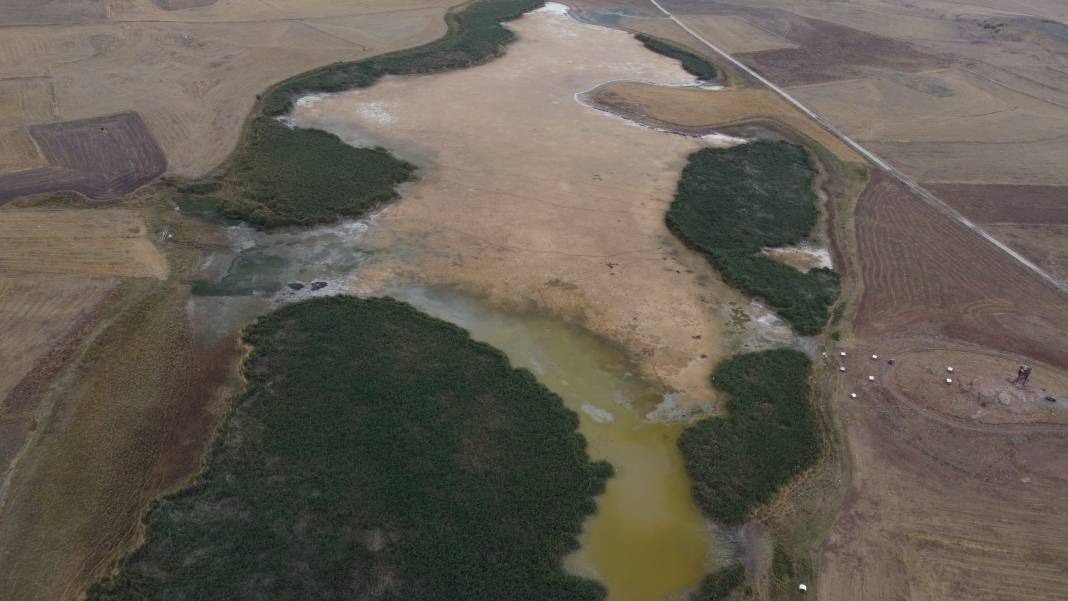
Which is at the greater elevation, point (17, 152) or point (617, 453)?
point (17, 152)

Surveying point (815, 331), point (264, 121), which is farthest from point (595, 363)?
point (264, 121)

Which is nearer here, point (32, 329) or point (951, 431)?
point (951, 431)

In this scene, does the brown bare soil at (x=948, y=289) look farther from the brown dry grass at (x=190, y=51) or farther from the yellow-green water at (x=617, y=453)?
the brown dry grass at (x=190, y=51)

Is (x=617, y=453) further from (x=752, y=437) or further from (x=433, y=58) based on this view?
(x=433, y=58)

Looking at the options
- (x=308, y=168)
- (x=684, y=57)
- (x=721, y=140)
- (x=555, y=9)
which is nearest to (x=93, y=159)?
(x=308, y=168)

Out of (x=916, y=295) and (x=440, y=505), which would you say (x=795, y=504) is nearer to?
(x=440, y=505)

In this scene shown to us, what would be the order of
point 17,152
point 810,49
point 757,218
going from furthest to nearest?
1. point 810,49
2. point 17,152
3. point 757,218

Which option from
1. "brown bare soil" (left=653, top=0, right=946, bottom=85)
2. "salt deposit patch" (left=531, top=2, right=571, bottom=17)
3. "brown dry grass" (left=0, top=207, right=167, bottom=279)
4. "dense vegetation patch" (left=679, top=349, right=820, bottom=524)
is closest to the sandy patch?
"dense vegetation patch" (left=679, top=349, right=820, bottom=524)
